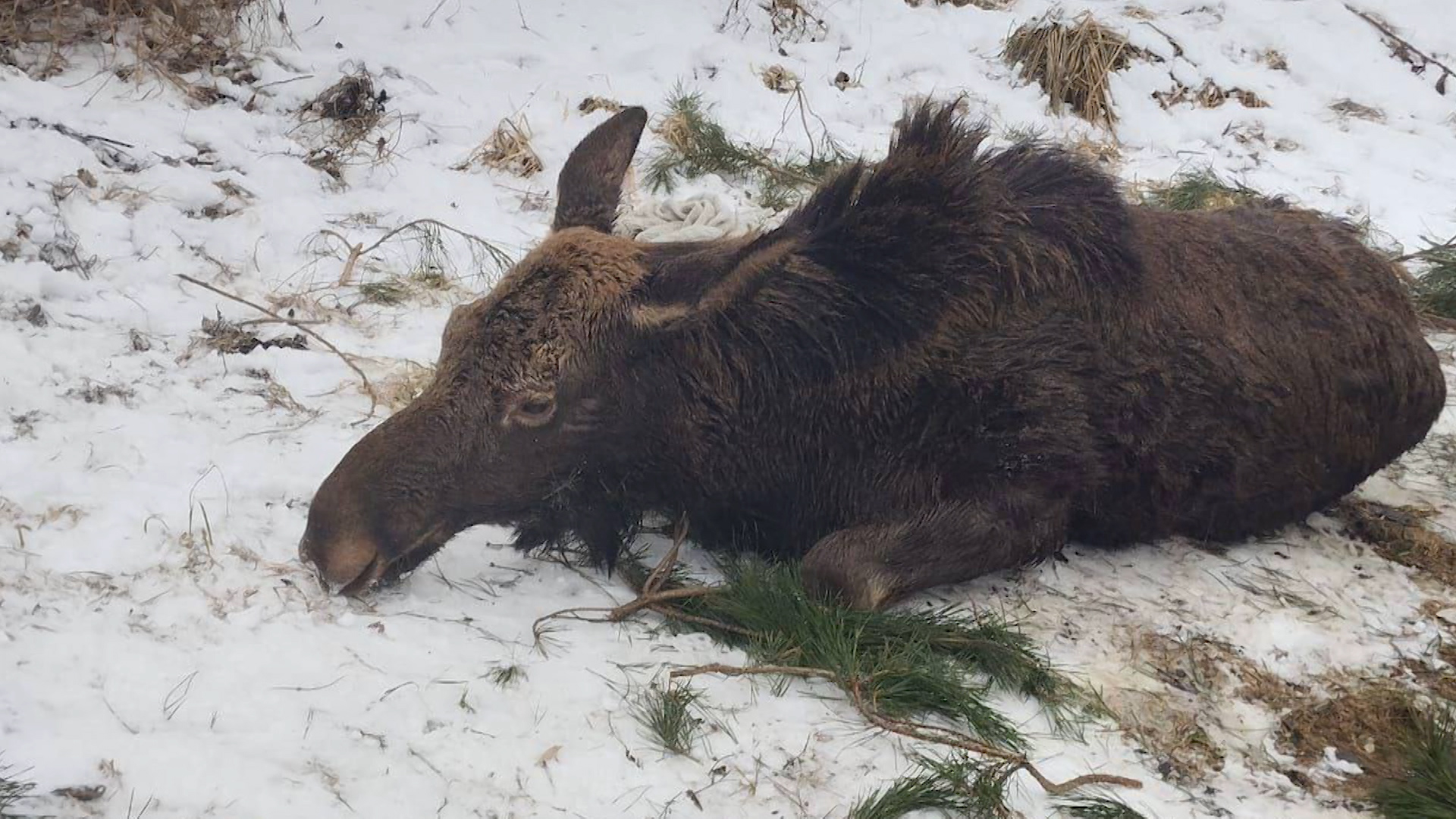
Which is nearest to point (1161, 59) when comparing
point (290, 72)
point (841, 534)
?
point (290, 72)

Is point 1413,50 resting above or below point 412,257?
above

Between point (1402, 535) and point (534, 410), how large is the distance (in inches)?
126

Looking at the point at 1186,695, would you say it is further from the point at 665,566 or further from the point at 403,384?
the point at 403,384

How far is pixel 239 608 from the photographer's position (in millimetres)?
3449

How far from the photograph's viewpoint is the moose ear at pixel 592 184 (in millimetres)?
4449

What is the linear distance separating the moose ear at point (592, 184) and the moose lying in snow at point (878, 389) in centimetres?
1

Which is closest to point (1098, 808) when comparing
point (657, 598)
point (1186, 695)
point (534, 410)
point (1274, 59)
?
point (1186, 695)

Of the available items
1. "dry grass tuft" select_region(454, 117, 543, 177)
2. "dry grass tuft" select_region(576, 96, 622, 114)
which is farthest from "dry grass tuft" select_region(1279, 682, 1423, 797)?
"dry grass tuft" select_region(576, 96, 622, 114)

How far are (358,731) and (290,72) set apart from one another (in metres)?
5.49

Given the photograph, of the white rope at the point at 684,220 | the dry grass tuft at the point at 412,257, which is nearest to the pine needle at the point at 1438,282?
the white rope at the point at 684,220

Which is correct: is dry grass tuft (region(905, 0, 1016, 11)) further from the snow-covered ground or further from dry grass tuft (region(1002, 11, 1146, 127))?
the snow-covered ground

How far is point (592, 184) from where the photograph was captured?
175 inches

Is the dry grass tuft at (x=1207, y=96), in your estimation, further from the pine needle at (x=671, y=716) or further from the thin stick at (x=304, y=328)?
the pine needle at (x=671, y=716)

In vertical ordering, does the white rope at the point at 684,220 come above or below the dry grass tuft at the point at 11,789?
above
